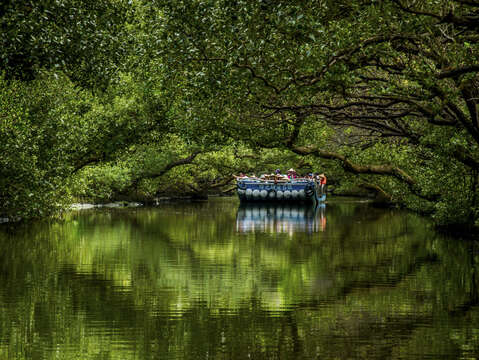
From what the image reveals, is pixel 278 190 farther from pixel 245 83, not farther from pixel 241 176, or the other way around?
pixel 245 83

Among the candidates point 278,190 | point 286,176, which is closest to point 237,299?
point 278,190

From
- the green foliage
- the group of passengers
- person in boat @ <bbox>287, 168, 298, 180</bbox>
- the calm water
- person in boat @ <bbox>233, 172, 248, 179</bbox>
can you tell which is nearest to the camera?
the calm water

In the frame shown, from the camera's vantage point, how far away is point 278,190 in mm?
54812

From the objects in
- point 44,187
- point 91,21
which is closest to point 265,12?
point 91,21

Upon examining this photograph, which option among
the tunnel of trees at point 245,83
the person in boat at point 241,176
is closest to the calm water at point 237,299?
the tunnel of trees at point 245,83

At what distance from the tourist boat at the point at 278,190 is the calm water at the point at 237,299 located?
31.9 m

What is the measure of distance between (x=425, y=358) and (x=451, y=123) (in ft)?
42.0

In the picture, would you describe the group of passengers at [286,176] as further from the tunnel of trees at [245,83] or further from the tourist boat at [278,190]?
the tunnel of trees at [245,83]

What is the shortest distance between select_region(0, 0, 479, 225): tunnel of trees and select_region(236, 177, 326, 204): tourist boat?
14754 mm

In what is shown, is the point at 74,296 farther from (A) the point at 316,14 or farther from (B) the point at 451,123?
(B) the point at 451,123

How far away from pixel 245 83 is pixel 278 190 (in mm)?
37910

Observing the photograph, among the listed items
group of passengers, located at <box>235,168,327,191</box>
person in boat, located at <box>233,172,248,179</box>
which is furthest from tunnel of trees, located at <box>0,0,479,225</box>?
person in boat, located at <box>233,172,248,179</box>

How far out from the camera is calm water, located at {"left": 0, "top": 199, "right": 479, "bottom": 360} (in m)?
7.63

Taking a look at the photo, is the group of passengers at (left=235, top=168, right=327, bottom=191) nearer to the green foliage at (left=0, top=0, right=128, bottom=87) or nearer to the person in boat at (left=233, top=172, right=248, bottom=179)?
the person in boat at (left=233, top=172, right=248, bottom=179)
